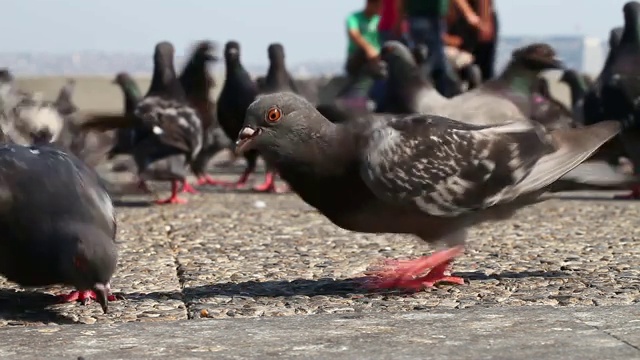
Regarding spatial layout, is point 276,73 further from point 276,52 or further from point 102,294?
point 102,294

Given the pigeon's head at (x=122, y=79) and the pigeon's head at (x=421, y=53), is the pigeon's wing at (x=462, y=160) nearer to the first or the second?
the pigeon's head at (x=421, y=53)

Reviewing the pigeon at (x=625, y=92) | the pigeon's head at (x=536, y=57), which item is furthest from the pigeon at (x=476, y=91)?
the pigeon at (x=625, y=92)

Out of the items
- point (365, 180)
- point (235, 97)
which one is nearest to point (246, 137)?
point (365, 180)

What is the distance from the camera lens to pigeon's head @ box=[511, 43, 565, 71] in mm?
8820

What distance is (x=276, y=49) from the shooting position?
1016cm

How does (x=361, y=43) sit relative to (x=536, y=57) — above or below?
below

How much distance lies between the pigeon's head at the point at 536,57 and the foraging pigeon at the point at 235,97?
2309mm

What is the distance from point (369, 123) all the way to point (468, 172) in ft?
1.51

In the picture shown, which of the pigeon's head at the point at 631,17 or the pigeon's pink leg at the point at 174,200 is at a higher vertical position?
the pigeon's head at the point at 631,17

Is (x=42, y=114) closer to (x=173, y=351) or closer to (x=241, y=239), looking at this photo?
(x=241, y=239)

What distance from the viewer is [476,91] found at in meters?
7.97

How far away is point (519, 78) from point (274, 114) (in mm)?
4816

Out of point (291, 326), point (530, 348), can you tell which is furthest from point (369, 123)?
point (530, 348)

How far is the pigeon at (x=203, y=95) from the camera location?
1048cm
